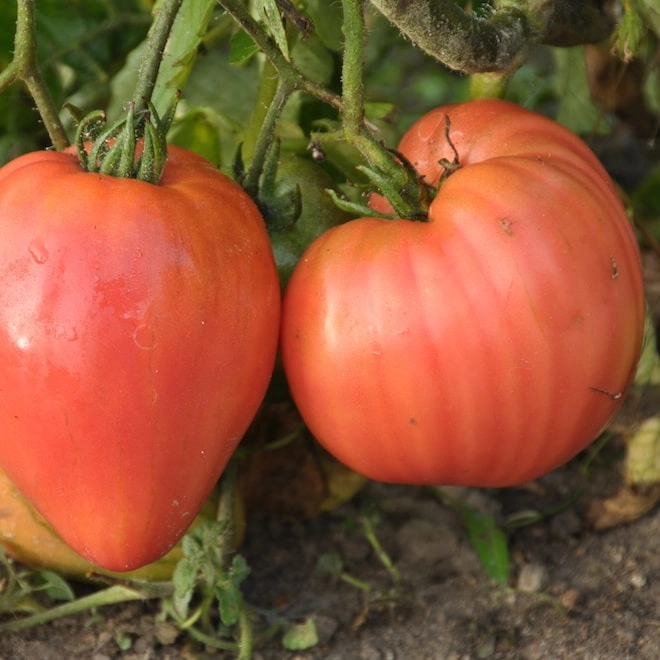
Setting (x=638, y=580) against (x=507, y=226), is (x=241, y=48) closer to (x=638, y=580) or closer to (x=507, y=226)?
(x=507, y=226)

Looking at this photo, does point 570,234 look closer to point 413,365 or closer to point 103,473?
point 413,365

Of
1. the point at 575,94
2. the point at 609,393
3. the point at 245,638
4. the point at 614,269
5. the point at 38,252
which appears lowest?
the point at 245,638

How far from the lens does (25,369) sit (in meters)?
0.95

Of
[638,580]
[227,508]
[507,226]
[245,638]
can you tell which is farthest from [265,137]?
[638,580]

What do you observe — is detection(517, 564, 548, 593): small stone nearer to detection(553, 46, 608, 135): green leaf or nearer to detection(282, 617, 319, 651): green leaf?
detection(282, 617, 319, 651): green leaf

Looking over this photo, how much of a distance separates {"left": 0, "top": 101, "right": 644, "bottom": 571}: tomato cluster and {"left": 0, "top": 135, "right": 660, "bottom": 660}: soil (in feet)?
0.85

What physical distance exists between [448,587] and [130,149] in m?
0.67

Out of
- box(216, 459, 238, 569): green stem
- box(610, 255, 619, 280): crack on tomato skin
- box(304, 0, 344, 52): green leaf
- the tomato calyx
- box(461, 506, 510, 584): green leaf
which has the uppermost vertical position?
the tomato calyx

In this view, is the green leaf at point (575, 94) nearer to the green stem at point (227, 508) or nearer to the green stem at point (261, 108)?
the green stem at point (261, 108)

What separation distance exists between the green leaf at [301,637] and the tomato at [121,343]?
268mm

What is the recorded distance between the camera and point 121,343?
939 millimetres

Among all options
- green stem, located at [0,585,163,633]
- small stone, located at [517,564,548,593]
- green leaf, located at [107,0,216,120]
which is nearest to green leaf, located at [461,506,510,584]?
small stone, located at [517,564,548,593]

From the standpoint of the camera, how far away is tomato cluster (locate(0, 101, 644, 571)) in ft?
3.10

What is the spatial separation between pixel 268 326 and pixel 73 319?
19cm
